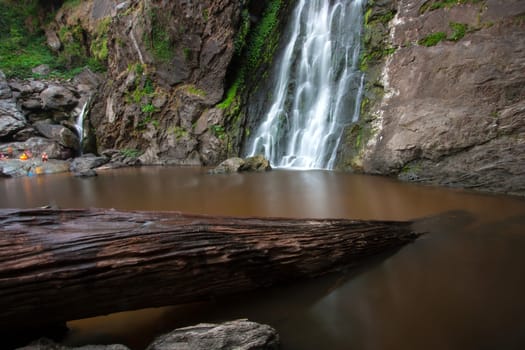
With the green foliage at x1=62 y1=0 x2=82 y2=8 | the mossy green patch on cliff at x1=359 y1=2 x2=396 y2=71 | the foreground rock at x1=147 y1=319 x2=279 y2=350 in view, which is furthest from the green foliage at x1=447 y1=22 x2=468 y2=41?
the green foliage at x1=62 y1=0 x2=82 y2=8

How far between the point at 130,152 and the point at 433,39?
1334 centimetres

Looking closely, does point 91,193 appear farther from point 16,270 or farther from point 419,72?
point 419,72

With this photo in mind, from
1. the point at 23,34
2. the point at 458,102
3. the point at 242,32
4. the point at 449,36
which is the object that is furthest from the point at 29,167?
the point at 23,34

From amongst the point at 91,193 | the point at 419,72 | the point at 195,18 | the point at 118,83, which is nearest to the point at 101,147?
the point at 118,83

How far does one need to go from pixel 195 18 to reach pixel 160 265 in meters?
13.9

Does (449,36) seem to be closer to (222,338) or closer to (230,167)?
(230,167)

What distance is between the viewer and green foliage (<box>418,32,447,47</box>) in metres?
6.96

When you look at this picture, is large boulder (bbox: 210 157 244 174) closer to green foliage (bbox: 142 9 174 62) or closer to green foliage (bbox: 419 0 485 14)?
green foliage (bbox: 419 0 485 14)

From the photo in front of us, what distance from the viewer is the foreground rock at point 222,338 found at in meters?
1.46

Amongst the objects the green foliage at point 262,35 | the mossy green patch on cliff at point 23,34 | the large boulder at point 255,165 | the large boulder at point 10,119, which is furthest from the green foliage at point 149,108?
the mossy green patch on cliff at point 23,34

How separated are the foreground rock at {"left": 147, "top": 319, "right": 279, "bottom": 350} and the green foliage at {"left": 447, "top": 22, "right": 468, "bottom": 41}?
303 inches

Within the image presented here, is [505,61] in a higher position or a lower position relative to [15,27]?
lower

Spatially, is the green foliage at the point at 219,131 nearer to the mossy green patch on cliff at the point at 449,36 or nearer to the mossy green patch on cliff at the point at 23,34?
the mossy green patch on cliff at the point at 449,36

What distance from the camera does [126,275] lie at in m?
1.67
